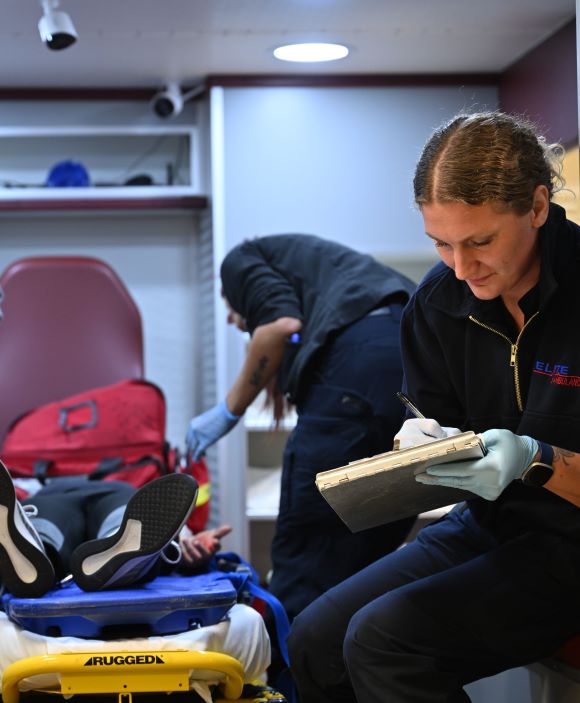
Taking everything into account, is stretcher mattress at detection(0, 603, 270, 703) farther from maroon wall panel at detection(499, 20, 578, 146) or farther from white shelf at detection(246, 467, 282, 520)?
maroon wall panel at detection(499, 20, 578, 146)

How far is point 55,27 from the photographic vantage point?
3.22 m

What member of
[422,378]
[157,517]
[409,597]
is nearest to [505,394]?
[422,378]

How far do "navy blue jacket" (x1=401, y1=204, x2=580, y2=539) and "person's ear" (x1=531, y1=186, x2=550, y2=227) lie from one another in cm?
2

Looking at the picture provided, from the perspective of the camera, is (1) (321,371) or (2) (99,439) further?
(2) (99,439)

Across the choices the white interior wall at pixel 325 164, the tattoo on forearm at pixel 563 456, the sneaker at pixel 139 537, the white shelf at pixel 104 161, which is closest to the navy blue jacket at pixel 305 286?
the sneaker at pixel 139 537

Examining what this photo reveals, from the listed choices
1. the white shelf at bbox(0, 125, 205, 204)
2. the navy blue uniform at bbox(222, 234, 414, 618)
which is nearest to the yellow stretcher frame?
the navy blue uniform at bbox(222, 234, 414, 618)

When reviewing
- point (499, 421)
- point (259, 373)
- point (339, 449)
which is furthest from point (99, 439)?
point (499, 421)

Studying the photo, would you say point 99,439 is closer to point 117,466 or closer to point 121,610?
point 117,466

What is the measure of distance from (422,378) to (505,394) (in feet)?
0.58

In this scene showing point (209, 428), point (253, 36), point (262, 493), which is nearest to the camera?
point (209, 428)

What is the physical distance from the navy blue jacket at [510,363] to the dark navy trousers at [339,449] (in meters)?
0.64

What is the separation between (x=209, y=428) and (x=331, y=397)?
0.60 m

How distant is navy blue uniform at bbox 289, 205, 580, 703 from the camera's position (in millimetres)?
1809

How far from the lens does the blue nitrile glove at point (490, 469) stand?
5.42 ft
